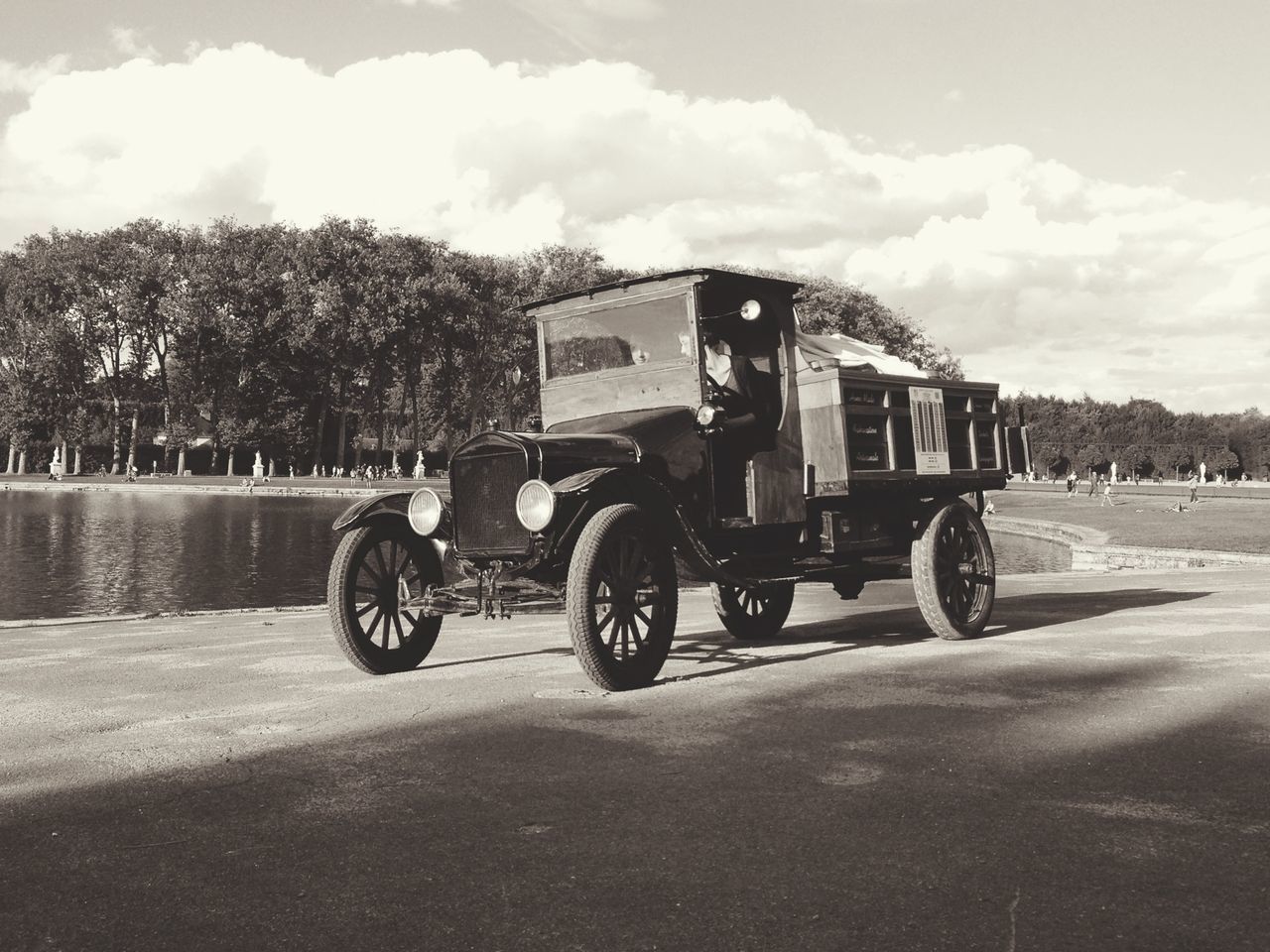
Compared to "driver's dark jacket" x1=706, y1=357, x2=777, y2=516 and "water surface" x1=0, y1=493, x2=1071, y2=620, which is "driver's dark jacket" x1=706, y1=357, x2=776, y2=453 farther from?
"water surface" x1=0, y1=493, x2=1071, y2=620

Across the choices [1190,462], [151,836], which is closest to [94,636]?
[151,836]

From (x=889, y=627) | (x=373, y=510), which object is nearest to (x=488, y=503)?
(x=373, y=510)

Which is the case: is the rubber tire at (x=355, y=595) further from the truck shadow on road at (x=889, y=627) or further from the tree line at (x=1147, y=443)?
the tree line at (x=1147, y=443)

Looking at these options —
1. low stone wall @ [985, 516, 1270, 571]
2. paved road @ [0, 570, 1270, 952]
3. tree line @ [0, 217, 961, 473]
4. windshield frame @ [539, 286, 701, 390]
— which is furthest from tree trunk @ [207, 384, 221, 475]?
paved road @ [0, 570, 1270, 952]

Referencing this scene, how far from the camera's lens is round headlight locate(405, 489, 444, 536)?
7.30 meters

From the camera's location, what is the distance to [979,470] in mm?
9773

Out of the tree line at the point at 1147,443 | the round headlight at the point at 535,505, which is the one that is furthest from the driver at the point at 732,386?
the tree line at the point at 1147,443

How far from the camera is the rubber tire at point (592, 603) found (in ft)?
20.5

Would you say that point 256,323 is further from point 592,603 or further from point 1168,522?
point 592,603

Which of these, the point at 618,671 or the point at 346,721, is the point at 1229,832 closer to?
the point at 618,671

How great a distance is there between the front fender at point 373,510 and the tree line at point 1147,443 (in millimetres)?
85546

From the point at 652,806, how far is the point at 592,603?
7.22ft

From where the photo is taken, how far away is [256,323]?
63.2 m

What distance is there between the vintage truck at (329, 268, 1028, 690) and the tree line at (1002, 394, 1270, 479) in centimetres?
8294
